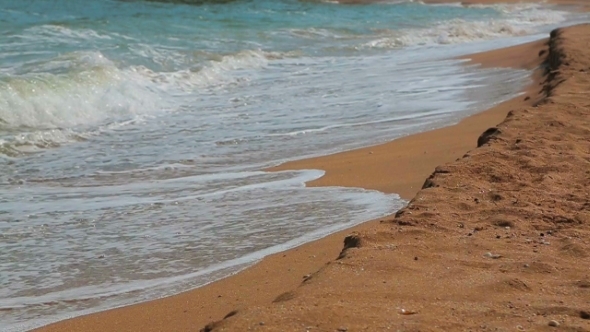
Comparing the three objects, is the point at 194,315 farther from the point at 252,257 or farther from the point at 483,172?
the point at 483,172

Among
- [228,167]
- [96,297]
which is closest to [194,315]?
[96,297]

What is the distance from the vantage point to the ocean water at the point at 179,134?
4.31 meters

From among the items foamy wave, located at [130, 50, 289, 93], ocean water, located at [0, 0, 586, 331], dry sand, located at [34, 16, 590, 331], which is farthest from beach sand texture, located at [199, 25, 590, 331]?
foamy wave, located at [130, 50, 289, 93]

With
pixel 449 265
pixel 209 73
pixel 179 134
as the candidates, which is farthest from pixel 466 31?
pixel 449 265

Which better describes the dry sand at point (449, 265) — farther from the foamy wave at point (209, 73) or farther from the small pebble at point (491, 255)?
the foamy wave at point (209, 73)

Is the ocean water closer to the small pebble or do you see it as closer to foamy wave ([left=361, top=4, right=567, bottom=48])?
foamy wave ([left=361, top=4, right=567, bottom=48])

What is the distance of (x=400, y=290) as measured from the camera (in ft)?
10.2

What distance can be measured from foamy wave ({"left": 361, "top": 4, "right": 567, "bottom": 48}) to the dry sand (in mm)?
10942

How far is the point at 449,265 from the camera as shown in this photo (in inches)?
134

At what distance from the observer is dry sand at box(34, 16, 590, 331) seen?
2871 mm

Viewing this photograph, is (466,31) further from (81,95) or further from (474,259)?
(474,259)

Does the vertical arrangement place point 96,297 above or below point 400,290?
below

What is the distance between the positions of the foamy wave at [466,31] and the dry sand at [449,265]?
431 inches

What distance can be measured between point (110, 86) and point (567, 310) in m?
7.57
